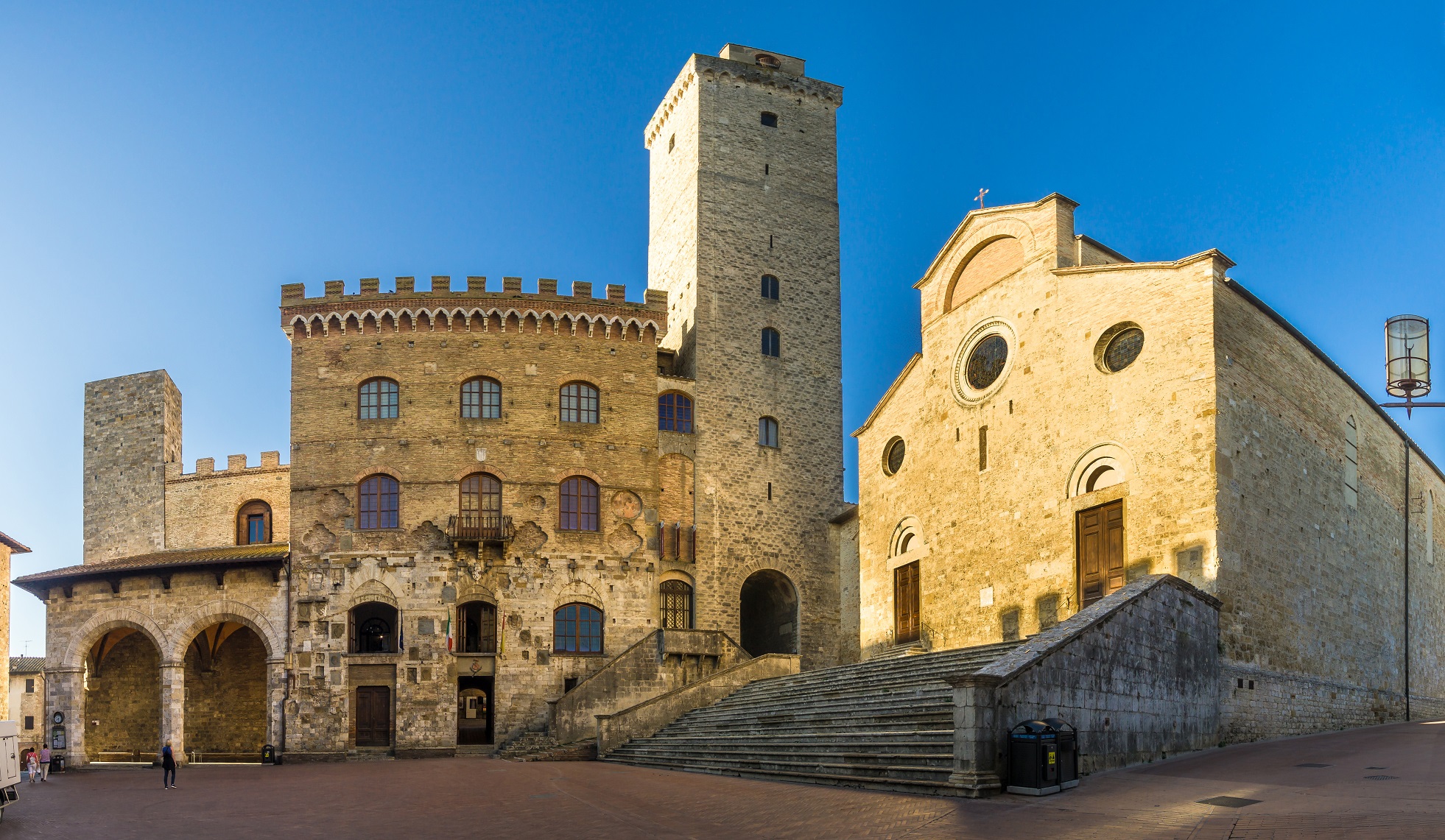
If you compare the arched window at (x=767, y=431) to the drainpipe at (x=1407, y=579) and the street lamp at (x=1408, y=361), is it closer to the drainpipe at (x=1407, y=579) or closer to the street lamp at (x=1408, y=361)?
the drainpipe at (x=1407, y=579)

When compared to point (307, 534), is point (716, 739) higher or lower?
lower

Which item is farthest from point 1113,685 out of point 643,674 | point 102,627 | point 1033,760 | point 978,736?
point 102,627

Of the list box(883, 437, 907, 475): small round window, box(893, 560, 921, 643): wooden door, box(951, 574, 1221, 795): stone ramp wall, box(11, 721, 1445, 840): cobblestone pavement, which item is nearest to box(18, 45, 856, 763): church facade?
box(893, 560, 921, 643): wooden door

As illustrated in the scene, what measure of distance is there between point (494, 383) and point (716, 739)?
14102 millimetres

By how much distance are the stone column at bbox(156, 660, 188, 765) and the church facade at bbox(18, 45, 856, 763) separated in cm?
7

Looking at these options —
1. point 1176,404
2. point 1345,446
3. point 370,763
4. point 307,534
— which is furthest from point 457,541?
point 1345,446

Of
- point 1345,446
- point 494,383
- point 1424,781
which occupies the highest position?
point 494,383

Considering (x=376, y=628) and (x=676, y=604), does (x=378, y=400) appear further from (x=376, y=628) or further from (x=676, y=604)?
(x=676, y=604)

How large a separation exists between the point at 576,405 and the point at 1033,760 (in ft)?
70.1

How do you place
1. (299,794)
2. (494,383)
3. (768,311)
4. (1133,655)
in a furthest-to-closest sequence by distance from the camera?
(768,311), (494,383), (299,794), (1133,655)

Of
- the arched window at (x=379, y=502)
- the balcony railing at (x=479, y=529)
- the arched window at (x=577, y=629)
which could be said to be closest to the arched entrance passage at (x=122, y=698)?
the arched window at (x=379, y=502)

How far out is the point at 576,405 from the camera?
3428cm

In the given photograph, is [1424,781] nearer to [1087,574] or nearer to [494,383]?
[1087,574]

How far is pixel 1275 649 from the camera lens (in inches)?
861
